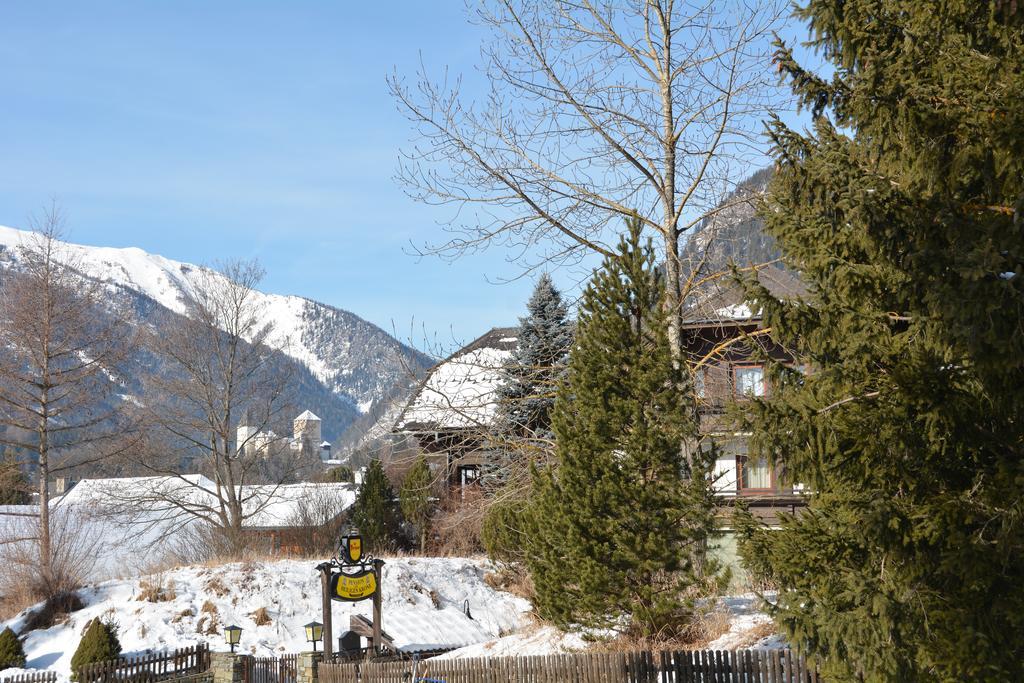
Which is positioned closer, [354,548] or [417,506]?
[354,548]

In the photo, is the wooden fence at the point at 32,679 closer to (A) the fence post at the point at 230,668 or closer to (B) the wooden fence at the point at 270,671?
(A) the fence post at the point at 230,668

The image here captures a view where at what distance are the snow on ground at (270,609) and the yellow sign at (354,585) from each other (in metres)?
6.62

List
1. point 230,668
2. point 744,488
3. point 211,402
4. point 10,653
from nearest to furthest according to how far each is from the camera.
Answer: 1. point 230,668
2. point 10,653
3. point 744,488
4. point 211,402

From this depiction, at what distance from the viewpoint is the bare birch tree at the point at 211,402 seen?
36688 mm

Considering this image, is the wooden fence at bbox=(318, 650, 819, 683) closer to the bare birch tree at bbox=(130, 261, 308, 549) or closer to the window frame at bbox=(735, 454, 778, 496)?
the window frame at bbox=(735, 454, 778, 496)

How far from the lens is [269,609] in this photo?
2597 cm

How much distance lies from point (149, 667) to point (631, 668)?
38.5 feet

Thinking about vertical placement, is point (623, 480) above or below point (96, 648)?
above

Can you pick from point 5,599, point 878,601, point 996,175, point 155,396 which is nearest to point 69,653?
point 5,599

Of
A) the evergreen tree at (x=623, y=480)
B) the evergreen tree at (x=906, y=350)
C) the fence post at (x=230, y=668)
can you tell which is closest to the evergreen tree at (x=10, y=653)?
the fence post at (x=230, y=668)

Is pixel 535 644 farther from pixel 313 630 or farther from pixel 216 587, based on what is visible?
pixel 216 587

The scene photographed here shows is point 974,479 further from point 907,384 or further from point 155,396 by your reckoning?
point 155,396

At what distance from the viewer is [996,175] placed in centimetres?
760

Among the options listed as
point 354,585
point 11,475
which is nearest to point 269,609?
point 354,585
